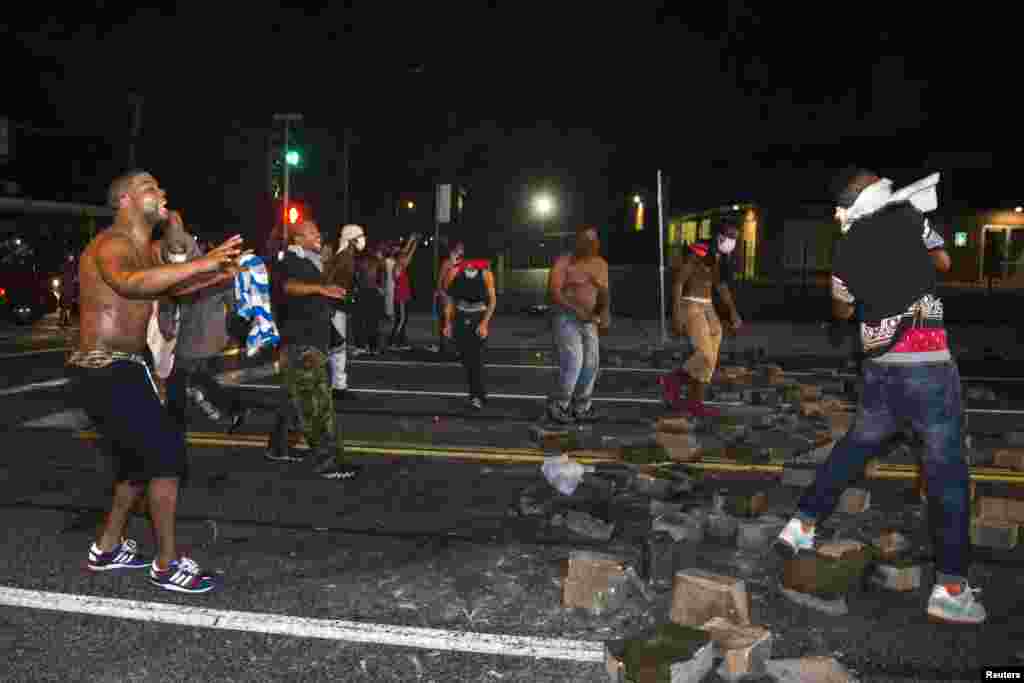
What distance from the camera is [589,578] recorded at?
13.6ft

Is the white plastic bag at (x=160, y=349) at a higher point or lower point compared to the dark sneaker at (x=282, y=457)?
higher

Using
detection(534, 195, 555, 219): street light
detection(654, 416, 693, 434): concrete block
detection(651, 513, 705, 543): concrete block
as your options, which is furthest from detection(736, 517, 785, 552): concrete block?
detection(534, 195, 555, 219): street light

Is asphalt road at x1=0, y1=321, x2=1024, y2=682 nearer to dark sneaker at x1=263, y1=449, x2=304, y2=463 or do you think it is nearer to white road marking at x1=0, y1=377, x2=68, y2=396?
dark sneaker at x1=263, y1=449, x2=304, y2=463

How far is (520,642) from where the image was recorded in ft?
12.6

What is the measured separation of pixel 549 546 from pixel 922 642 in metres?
1.94

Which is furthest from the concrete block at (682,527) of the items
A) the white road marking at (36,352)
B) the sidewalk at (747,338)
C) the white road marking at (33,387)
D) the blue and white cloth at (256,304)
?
the white road marking at (36,352)

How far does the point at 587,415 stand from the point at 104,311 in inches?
227

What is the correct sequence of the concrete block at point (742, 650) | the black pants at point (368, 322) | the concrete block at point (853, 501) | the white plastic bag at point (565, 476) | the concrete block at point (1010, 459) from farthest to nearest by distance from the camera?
the black pants at point (368, 322) → the concrete block at point (1010, 459) → the white plastic bag at point (565, 476) → the concrete block at point (853, 501) → the concrete block at point (742, 650)

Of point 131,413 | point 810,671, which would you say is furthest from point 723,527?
point 131,413

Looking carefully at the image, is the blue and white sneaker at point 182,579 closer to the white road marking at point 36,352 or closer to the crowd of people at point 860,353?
the crowd of people at point 860,353

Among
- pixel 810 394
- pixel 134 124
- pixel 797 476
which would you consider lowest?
pixel 797 476

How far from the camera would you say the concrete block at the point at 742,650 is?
3.47 metres

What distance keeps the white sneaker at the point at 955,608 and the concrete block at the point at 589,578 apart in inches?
53.3

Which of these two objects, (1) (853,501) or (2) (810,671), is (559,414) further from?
(2) (810,671)
